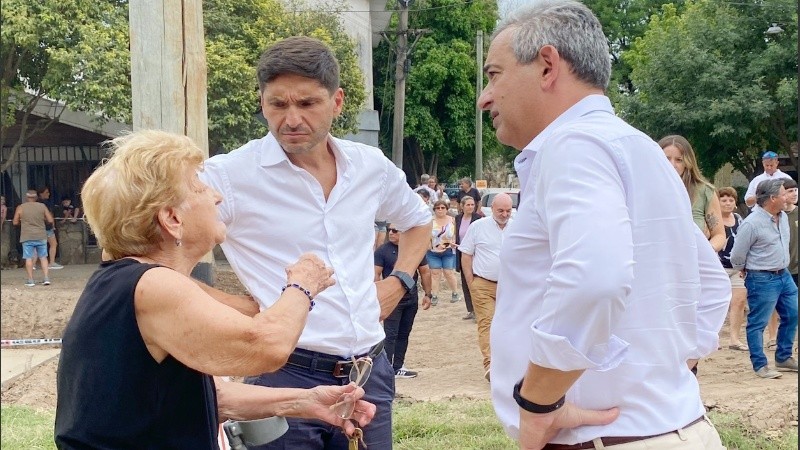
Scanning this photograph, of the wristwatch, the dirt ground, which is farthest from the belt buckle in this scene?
the dirt ground

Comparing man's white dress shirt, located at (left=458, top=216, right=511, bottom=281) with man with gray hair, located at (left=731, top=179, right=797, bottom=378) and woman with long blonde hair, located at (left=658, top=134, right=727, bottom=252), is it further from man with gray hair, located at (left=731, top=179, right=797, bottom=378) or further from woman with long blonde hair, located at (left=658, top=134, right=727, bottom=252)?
woman with long blonde hair, located at (left=658, top=134, right=727, bottom=252)

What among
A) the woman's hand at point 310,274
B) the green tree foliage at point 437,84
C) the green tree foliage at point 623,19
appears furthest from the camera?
the green tree foliage at point 623,19

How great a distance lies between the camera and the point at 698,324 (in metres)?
2.56

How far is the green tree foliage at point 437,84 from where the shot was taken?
153 feet

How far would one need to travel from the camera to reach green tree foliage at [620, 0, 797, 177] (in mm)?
29203

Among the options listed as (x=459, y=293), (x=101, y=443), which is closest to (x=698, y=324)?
(x=101, y=443)

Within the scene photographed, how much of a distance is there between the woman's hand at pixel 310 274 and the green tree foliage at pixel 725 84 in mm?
28397

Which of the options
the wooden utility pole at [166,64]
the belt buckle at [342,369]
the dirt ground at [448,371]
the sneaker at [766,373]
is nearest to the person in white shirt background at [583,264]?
the belt buckle at [342,369]

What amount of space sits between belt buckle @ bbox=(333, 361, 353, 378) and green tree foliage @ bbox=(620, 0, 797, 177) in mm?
27779

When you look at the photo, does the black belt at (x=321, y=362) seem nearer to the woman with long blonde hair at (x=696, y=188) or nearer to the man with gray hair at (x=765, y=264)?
the woman with long blonde hair at (x=696, y=188)

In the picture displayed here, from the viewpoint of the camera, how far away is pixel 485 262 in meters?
10.4

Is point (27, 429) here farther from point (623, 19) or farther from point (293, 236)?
point (623, 19)

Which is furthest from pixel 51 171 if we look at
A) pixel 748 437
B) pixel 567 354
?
pixel 567 354

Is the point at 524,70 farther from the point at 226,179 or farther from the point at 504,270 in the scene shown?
the point at 226,179
